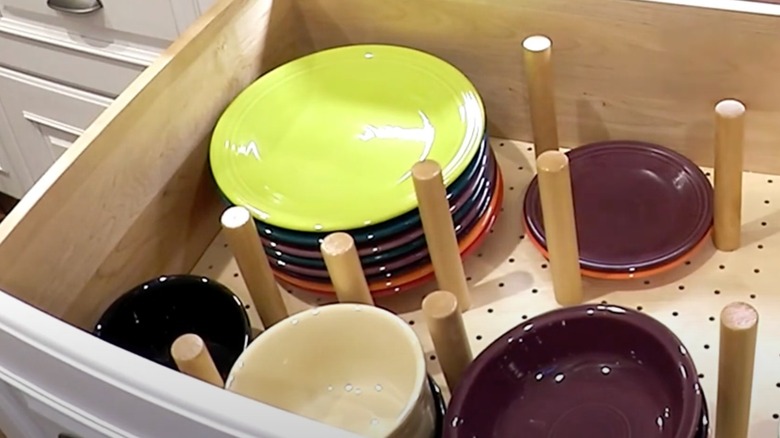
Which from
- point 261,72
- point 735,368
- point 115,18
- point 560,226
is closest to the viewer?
point 735,368

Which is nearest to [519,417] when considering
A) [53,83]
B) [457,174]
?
[457,174]

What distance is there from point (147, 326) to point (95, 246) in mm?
82

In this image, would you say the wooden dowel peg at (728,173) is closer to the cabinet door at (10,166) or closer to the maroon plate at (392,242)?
the maroon plate at (392,242)

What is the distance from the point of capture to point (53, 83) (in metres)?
1.47

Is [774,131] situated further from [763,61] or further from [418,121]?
[418,121]

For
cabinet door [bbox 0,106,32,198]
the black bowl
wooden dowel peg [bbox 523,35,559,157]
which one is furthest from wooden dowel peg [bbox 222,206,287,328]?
cabinet door [bbox 0,106,32,198]

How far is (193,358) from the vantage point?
0.73m

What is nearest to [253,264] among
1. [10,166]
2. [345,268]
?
[345,268]

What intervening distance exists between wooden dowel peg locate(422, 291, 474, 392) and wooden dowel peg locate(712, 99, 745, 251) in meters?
0.24

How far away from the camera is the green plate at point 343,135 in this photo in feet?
2.91

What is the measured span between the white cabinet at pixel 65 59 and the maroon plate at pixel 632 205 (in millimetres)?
540

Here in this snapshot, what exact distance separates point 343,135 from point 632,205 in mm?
273

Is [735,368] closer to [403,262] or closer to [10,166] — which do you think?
[403,262]

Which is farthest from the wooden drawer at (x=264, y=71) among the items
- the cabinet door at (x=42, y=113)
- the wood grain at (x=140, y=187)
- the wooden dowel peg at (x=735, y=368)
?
the cabinet door at (x=42, y=113)
